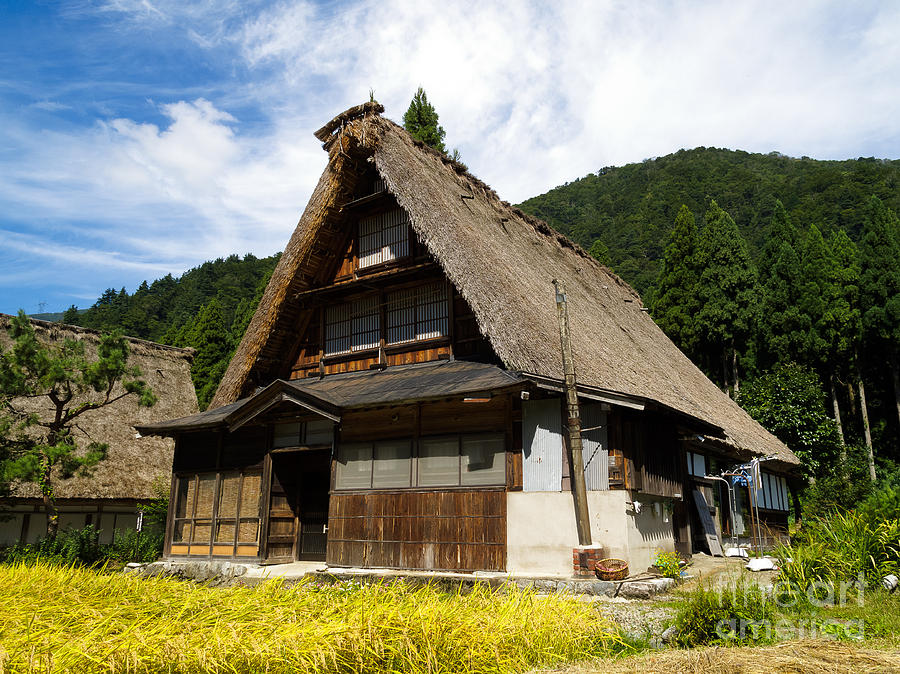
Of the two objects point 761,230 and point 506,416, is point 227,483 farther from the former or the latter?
point 761,230

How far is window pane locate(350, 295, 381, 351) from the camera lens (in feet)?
49.4

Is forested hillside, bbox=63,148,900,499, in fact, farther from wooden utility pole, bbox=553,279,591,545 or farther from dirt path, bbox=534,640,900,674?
dirt path, bbox=534,640,900,674

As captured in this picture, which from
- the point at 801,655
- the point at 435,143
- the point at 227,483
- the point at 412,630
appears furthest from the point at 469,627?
the point at 435,143

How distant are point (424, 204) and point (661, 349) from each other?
10.8 metres

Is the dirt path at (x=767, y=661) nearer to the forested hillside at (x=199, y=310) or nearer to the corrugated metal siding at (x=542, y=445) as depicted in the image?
the corrugated metal siding at (x=542, y=445)

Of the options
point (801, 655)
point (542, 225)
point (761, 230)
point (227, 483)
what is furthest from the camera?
point (761, 230)

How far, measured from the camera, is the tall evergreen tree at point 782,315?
27156 mm

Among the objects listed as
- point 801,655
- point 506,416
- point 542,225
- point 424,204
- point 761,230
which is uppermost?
point 761,230

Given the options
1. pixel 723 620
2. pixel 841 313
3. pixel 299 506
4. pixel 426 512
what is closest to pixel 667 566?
pixel 426 512

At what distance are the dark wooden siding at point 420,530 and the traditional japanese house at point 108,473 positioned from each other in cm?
935

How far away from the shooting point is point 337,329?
51.8 feet

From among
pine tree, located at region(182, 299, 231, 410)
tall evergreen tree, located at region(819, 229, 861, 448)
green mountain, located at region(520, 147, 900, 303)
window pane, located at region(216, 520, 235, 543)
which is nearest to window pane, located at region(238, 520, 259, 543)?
window pane, located at region(216, 520, 235, 543)

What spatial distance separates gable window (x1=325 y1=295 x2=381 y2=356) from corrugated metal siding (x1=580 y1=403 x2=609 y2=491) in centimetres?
572

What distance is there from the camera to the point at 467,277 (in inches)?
476
